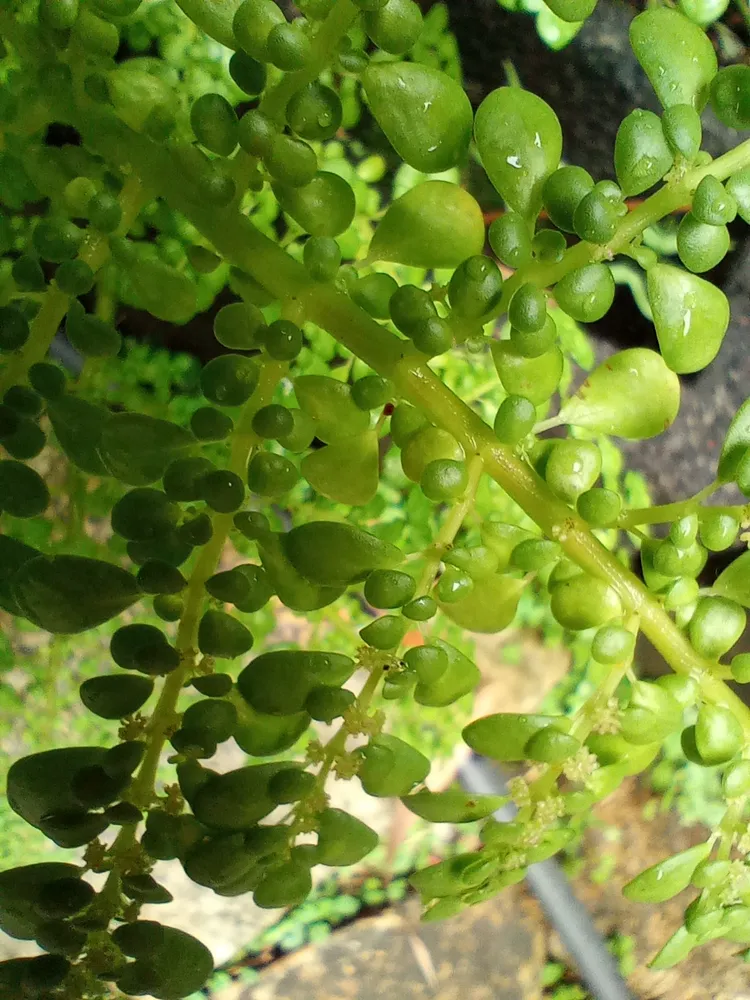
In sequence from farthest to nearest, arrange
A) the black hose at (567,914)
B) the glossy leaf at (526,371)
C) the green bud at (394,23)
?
1. the black hose at (567,914)
2. the glossy leaf at (526,371)
3. the green bud at (394,23)

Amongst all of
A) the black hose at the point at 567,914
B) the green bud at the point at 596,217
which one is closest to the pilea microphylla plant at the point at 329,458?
the green bud at the point at 596,217

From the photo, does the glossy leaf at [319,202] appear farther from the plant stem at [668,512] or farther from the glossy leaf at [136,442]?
the plant stem at [668,512]

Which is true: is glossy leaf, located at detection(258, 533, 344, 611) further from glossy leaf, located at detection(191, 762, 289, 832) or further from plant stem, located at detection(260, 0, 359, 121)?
plant stem, located at detection(260, 0, 359, 121)

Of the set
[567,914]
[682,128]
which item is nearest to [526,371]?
[682,128]

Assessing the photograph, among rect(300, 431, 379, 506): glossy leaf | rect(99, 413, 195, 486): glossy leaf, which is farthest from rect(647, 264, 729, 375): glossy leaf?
rect(99, 413, 195, 486): glossy leaf

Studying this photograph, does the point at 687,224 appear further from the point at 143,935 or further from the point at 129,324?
the point at 129,324
